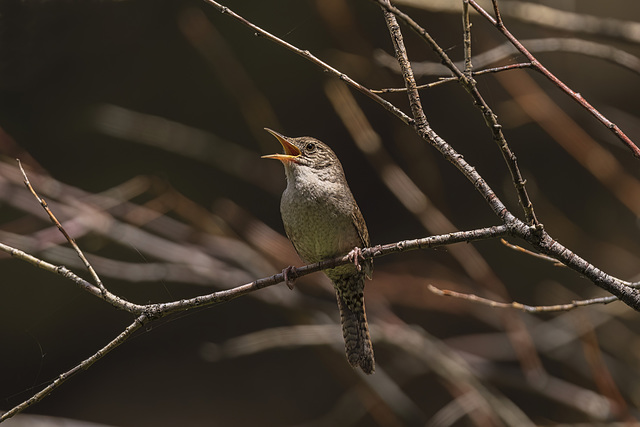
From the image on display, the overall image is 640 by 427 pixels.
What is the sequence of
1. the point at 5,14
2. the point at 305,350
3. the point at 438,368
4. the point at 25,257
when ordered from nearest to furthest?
the point at 25,257
the point at 5,14
the point at 438,368
the point at 305,350

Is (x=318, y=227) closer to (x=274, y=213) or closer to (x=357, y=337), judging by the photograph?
(x=357, y=337)

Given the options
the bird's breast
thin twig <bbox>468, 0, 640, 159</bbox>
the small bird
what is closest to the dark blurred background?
the small bird

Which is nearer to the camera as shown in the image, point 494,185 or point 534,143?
point 494,185

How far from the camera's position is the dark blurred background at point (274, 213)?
4.30 m

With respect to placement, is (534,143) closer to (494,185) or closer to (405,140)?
(494,185)

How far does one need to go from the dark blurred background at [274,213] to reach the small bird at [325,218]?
0.82 m

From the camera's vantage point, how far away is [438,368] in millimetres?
3971

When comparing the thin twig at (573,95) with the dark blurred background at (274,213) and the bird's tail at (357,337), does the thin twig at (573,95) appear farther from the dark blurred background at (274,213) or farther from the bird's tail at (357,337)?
the dark blurred background at (274,213)

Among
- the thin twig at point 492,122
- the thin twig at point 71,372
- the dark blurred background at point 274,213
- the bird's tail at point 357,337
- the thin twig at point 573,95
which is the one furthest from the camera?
the dark blurred background at point 274,213

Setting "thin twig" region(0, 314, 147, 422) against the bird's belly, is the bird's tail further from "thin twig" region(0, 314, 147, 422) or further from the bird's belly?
"thin twig" region(0, 314, 147, 422)

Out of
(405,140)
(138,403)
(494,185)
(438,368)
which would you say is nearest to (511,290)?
(494,185)

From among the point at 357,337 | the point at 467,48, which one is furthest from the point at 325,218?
the point at 467,48

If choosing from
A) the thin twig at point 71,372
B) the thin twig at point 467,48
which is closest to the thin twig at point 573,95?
the thin twig at point 467,48

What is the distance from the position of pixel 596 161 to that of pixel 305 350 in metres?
3.52
